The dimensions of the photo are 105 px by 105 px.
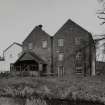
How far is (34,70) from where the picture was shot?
35.1 metres

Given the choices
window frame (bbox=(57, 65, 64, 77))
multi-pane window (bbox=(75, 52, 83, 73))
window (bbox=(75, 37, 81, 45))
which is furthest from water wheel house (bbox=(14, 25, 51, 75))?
multi-pane window (bbox=(75, 52, 83, 73))

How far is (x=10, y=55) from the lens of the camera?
1971 inches

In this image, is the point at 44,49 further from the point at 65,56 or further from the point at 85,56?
the point at 85,56

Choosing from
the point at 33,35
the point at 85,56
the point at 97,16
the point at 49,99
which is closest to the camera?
the point at 49,99

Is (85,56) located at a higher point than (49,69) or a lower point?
higher

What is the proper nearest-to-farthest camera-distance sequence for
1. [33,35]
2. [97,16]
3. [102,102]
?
[102,102] < [97,16] < [33,35]

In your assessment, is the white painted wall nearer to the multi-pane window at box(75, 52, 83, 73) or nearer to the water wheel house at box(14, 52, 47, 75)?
the water wheel house at box(14, 52, 47, 75)

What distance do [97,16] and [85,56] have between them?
12404 mm

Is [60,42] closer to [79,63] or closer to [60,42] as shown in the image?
[60,42]

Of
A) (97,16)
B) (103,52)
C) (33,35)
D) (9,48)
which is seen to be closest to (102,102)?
(103,52)

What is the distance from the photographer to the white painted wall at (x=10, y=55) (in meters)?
49.4

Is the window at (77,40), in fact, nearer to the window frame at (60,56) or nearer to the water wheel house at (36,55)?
the window frame at (60,56)

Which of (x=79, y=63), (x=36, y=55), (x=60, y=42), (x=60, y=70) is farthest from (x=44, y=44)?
(x=79, y=63)

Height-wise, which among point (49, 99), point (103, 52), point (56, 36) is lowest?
point (49, 99)
